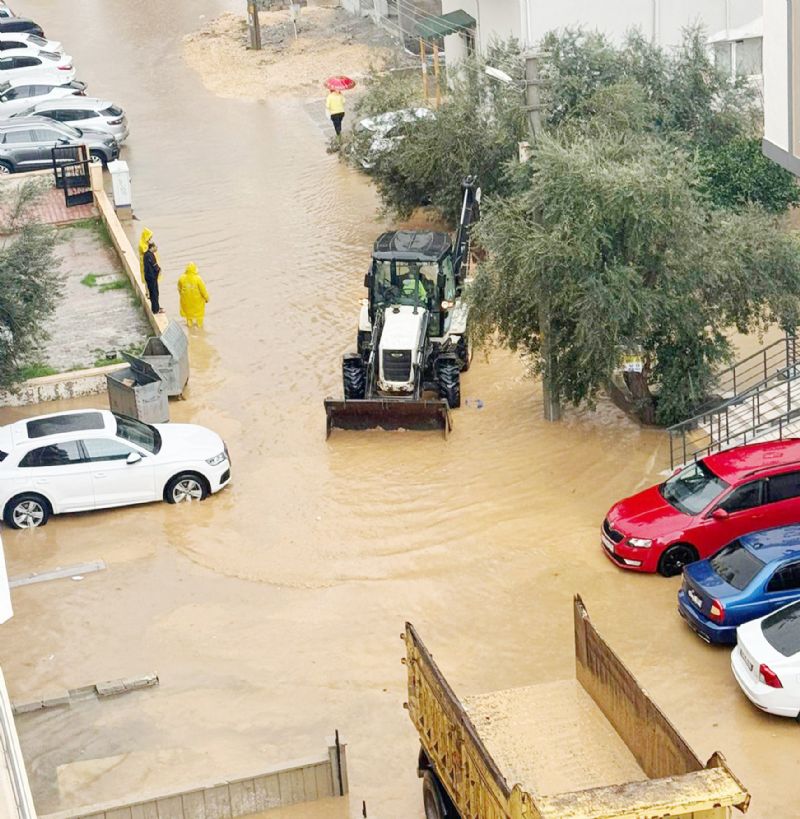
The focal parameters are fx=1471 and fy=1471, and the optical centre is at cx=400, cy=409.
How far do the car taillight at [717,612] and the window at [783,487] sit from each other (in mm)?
2481

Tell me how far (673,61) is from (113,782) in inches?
844

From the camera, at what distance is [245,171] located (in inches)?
1507

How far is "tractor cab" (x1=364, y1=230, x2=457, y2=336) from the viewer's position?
23.3 metres

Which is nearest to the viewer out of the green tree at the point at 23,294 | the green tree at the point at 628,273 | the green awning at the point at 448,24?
the green tree at the point at 628,273

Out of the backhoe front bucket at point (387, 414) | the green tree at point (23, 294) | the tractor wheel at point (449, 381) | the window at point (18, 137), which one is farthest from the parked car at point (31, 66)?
the backhoe front bucket at point (387, 414)

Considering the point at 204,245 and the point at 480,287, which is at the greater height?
the point at 480,287

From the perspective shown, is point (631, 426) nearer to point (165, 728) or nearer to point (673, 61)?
point (165, 728)

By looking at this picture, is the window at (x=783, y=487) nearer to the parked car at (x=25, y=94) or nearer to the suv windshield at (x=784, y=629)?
the suv windshield at (x=784, y=629)

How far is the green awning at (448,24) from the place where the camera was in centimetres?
3828

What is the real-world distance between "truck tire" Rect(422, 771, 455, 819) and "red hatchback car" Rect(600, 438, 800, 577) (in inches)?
220

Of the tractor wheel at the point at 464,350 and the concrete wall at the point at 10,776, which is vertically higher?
the concrete wall at the point at 10,776

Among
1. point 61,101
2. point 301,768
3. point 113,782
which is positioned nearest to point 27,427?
point 113,782

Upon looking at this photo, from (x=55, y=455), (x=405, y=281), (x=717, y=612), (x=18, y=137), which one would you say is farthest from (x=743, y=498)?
(x=18, y=137)

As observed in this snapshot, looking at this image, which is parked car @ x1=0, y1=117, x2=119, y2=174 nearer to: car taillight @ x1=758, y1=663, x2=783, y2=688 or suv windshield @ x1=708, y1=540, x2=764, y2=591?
suv windshield @ x1=708, y1=540, x2=764, y2=591
